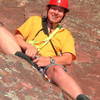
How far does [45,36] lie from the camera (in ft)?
21.6

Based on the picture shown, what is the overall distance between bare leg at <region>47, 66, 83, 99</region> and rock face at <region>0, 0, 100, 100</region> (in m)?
2.00

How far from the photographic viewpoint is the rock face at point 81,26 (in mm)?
8523

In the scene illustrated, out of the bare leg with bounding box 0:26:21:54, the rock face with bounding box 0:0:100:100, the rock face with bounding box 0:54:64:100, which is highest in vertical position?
the bare leg with bounding box 0:26:21:54

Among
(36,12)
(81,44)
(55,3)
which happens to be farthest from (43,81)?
(36,12)

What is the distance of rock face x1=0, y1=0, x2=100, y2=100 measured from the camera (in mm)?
8523

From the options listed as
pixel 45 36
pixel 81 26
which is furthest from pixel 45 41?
pixel 81 26

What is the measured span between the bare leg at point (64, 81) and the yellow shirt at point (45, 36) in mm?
711

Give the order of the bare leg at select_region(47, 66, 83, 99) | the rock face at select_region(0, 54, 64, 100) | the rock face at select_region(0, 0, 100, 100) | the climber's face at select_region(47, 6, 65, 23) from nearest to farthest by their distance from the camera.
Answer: the rock face at select_region(0, 54, 64, 100), the bare leg at select_region(47, 66, 83, 99), the climber's face at select_region(47, 6, 65, 23), the rock face at select_region(0, 0, 100, 100)

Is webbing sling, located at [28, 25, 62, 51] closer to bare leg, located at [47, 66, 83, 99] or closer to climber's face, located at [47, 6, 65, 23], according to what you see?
climber's face, located at [47, 6, 65, 23]

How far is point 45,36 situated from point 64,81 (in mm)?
1249

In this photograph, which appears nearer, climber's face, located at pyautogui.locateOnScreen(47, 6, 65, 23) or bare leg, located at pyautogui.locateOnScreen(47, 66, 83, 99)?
bare leg, located at pyautogui.locateOnScreen(47, 66, 83, 99)

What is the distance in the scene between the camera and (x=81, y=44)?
9.87 meters

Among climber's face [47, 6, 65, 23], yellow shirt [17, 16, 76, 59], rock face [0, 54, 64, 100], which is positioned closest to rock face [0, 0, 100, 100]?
yellow shirt [17, 16, 76, 59]

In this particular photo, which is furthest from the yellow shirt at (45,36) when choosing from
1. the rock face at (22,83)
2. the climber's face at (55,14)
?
the rock face at (22,83)
